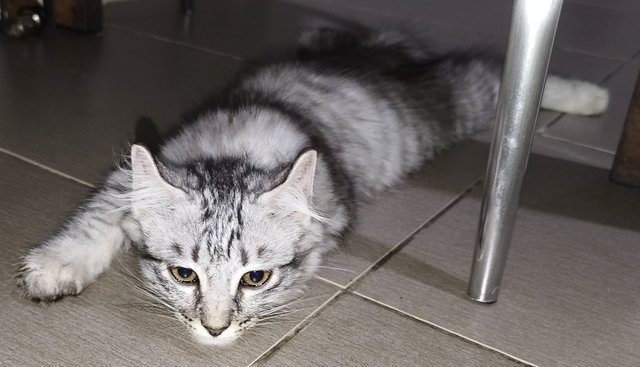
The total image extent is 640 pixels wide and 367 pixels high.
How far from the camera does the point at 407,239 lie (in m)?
1.53

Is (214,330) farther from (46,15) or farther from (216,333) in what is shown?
(46,15)

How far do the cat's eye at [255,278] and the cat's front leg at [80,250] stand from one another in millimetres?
256

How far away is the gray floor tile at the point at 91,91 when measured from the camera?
180 centimetres

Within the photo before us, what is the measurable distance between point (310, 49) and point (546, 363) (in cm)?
118

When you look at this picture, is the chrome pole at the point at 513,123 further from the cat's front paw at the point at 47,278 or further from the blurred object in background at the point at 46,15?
the blurred object in background at the point at 46,15

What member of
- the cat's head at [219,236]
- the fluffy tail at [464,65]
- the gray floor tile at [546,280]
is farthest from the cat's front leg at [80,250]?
the fluffy tail at [464,65]

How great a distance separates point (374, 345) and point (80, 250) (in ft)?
1.71

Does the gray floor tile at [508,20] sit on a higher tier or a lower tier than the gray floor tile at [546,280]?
higher

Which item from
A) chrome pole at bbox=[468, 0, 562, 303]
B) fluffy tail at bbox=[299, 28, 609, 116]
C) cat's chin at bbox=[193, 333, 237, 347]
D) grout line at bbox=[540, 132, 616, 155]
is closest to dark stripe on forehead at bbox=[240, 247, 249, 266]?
cat's chin at bbox=[193, 333, 237, 347]

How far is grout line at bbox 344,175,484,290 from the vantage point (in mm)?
1403

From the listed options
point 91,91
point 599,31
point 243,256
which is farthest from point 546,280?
point 599,31

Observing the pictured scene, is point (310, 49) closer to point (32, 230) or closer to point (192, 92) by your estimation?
point (192, 92)

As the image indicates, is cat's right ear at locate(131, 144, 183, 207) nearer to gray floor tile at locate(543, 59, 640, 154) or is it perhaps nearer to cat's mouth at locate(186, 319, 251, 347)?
cat's mouth at locate(186, 319, 251, 347)

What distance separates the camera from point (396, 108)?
1.84 metres
